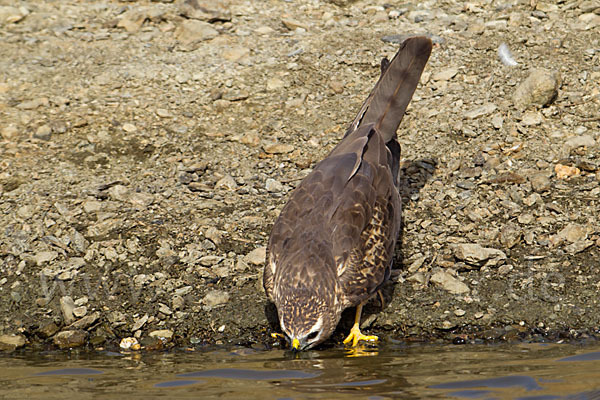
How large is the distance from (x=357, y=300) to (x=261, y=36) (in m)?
5.59

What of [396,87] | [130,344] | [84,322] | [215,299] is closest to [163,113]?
[396,87]

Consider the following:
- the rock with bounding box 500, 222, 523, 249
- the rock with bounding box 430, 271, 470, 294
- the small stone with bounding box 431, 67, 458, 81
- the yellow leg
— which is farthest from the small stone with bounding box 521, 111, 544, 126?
the yellow leg

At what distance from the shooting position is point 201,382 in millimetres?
5121

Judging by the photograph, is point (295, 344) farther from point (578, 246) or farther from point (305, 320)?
point (578, 246)

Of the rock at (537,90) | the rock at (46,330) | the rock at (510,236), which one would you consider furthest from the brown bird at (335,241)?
the rock at (537,90)

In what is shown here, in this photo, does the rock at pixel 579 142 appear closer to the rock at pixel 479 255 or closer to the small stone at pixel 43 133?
the rock at pixel 479 255

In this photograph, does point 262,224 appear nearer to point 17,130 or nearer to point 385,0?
point 17,130

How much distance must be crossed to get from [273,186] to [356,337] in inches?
92.3

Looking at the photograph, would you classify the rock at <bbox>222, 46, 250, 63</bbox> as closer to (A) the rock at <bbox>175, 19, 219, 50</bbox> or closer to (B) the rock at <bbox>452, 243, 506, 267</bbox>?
(A) the rock at <bbox>175, 19, 219, 50</bbox>

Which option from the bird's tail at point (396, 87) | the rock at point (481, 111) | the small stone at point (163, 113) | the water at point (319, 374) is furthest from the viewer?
the small stone at point (163, 113)

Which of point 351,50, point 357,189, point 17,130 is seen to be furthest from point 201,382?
point 351,50

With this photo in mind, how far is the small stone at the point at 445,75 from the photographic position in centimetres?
923

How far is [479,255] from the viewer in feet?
22.0

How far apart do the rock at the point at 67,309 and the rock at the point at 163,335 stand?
74 centimetres
